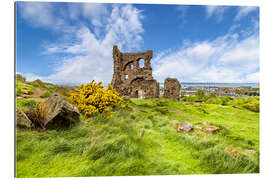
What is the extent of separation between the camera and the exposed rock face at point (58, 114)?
2578 mm

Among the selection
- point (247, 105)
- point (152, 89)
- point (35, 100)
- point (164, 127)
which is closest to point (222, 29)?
point (247, 105)

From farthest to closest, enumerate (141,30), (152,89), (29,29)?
(152,89)
(141,30)
(29,29)

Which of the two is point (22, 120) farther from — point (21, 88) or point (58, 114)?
point (21, 88)

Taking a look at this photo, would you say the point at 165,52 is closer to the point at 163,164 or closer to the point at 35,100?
the point at 163,164

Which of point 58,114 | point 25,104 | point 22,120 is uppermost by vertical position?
point 25,104

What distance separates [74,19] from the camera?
3.29m

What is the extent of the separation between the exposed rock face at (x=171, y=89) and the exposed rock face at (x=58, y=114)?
7964 millimetres

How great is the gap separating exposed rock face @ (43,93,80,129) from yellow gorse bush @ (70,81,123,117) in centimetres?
36

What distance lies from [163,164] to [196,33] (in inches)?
142

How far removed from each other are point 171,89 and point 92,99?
7.61m

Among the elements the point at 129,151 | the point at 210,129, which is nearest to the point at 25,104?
the point at 129,151

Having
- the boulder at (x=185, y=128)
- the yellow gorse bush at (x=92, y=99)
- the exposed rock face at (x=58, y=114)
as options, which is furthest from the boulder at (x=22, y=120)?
the boulder at (x=185, y=128)

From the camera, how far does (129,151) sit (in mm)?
2320

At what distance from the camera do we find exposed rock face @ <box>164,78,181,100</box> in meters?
9.53
